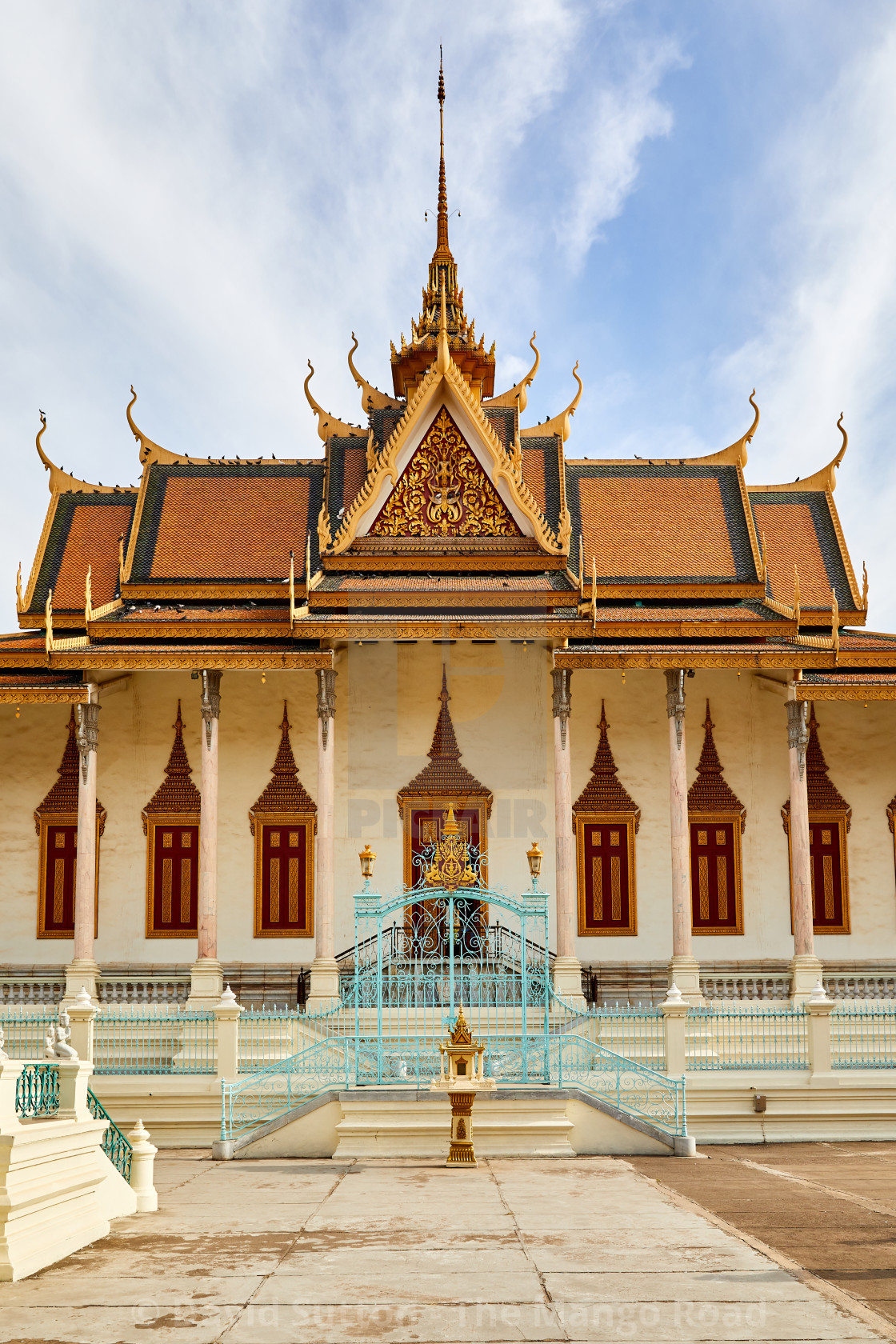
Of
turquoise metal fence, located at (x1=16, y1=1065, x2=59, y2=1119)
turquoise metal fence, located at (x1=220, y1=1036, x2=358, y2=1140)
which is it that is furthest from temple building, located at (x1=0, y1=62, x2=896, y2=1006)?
turquoise metal fence, located at (x1=16, y1=1065, x2=59, y2=1119)

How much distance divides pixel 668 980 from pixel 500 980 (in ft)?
14.1

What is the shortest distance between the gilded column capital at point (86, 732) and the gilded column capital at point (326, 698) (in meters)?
2.81

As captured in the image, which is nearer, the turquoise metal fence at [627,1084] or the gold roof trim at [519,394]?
the turquoise metal fence at [627,1084]

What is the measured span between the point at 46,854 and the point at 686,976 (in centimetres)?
854

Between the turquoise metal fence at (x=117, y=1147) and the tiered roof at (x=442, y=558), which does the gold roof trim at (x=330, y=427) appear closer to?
the tiered roof at (x=442, y=558)

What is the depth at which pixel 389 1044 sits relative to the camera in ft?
46.6

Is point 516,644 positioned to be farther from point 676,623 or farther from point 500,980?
point 500,980

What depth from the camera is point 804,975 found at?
54.3ft

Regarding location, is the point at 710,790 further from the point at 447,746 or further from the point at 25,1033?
the point at 25,1033

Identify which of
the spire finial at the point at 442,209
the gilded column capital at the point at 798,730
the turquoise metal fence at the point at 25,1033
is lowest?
the turquoise metal fence at the point at 25,1033

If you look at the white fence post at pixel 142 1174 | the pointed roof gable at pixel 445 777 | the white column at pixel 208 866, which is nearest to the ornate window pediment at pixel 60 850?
the white column at pixel 208 866

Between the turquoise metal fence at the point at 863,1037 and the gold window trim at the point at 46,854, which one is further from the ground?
the gold window trim at the point at 46,854

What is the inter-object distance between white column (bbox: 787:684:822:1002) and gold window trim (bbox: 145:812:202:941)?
7.69 metres

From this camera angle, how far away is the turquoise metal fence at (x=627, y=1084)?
12.6 meters
